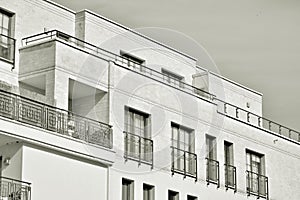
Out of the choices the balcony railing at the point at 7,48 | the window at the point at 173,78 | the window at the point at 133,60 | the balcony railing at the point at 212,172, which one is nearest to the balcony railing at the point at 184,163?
the balcony railing at the point at 212,172

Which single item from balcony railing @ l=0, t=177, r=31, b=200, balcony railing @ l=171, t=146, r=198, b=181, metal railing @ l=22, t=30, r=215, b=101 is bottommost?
balcony railing @ l=0, t=177, r=31, b=200

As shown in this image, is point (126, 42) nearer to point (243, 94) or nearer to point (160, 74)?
point (160, 74)

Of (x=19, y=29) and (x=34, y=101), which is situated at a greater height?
(x=19, y=29)

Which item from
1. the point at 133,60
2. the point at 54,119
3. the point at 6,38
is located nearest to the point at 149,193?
the point at 54,119

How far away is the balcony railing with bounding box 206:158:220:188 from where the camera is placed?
144ft

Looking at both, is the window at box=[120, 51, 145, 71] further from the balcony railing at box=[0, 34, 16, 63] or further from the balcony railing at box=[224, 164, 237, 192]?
the balcony railing at box=[224, 164, 237, 192]

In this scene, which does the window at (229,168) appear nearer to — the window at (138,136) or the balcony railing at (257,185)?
the balcony railing at (257,185)

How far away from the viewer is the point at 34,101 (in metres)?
34.2

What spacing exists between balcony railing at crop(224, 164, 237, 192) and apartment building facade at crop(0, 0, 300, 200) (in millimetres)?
102

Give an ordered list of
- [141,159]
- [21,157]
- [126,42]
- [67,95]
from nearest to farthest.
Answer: [21,157] → [67,95] → [141,159] → [126,42]

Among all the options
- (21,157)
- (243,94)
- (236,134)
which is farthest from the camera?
(243,94)

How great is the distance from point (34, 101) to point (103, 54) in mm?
7506

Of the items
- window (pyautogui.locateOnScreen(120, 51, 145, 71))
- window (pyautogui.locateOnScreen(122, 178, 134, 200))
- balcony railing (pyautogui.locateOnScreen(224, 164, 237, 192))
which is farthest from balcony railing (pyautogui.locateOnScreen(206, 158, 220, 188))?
window (pyautogui.locateOnScreen(122, 178, 134, 200))

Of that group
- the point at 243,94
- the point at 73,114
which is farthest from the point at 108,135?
the point at 243,94
